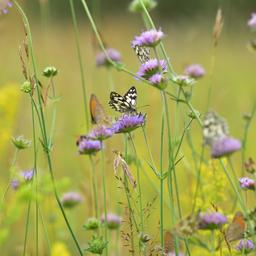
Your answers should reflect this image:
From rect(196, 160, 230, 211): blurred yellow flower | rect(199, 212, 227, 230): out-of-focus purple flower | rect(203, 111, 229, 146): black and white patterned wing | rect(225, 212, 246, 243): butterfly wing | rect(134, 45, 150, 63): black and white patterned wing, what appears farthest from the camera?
rect(196, 160, 230, 211): blurred yellow flower

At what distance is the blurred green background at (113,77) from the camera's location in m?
3.48

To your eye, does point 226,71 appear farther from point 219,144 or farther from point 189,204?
point 219,144

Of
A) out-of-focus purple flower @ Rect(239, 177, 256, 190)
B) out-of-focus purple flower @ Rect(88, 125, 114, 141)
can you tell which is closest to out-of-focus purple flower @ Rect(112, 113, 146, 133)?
out-of-focus purple flower @ Rect(88, 125, 114, 141)

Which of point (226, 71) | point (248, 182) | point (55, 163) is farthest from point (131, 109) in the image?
point (226, 71)

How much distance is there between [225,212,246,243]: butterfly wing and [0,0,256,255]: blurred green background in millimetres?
343

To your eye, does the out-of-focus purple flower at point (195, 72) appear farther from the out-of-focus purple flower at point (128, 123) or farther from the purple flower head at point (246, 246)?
the purple flower head at point (246, 246)

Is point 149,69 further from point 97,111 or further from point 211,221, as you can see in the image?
point 211,221

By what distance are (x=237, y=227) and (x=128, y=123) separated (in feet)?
1.21

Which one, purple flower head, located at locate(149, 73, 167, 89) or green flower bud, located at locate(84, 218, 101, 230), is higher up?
purple flower head, located at locate(149, 73, 167, 89)

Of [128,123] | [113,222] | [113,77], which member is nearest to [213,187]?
[113,222]

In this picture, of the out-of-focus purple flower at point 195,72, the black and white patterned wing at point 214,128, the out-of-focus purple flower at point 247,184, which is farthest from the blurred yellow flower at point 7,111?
the black and white patterned wing at point 214,128

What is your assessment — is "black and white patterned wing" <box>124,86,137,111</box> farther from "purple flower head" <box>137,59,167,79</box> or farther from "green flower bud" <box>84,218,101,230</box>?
"green flower bud" <box>84,218,101,230</box>

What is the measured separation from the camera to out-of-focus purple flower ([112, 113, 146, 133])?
1778mm

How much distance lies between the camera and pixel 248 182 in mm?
1645
